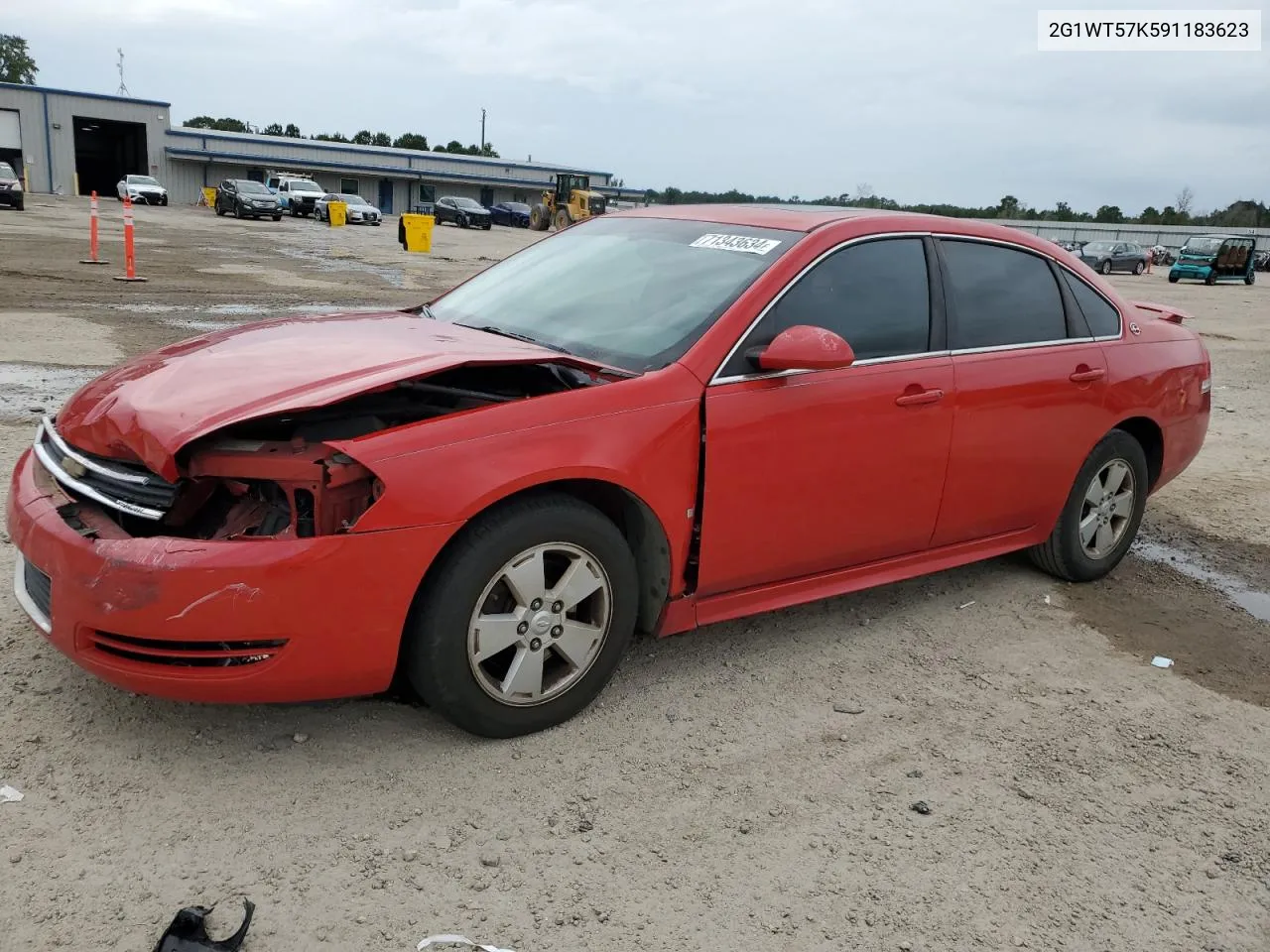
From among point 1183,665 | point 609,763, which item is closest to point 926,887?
point 609,763

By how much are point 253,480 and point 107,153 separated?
78.6 metres

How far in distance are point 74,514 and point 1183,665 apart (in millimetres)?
4055

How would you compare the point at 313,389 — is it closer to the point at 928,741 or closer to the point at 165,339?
the point at 928,741

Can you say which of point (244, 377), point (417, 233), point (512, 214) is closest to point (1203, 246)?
point (417, 233)

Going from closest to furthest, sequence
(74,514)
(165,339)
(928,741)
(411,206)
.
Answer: (74,514), (928,741), (165,339), (411,206)

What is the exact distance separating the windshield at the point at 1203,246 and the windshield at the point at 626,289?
38243 mm

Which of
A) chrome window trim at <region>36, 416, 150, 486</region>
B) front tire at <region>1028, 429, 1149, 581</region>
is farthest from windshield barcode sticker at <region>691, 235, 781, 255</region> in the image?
chrome window trim at <region>36, 416, 150, 486</region>

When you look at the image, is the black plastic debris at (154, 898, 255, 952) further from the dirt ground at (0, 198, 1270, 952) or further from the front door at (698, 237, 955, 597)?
the front door at (698, 237, 955, 597)

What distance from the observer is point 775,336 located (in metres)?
3.44

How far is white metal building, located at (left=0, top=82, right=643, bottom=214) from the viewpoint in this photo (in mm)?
58281

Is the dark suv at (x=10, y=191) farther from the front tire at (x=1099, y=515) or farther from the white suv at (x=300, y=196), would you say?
the front tire at (x=1099, y=515)

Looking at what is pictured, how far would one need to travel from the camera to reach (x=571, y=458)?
118 inches

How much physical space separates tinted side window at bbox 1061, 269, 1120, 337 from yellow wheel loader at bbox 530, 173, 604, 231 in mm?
42284

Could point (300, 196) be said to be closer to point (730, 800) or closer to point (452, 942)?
point (730, 800)
